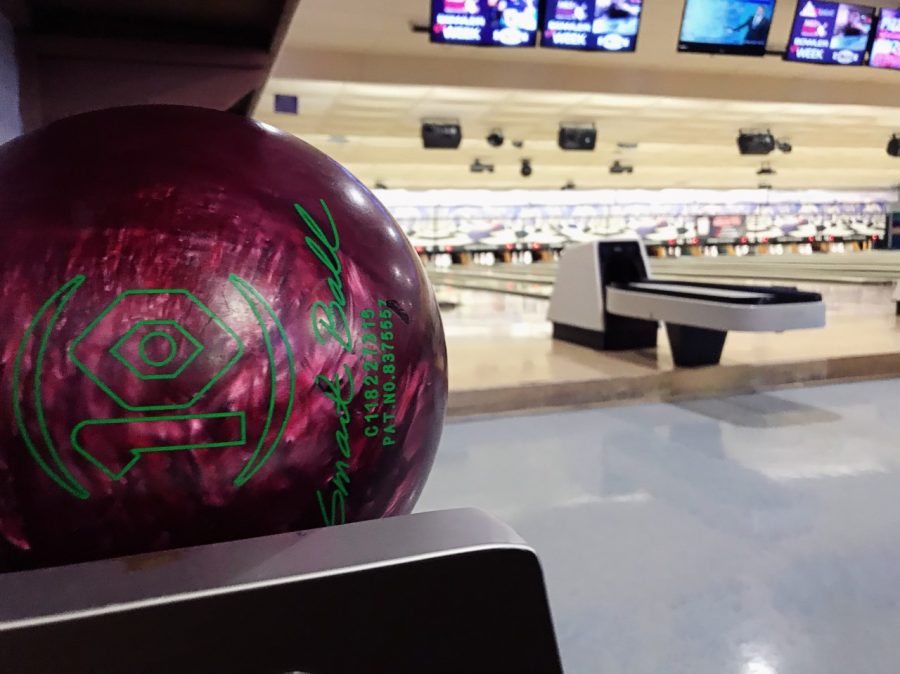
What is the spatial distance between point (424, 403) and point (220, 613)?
0.21 meters

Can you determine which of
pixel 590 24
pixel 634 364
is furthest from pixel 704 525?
pixel 590 24

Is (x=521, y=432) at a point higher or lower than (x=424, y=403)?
lower

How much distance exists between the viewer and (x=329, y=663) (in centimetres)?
34

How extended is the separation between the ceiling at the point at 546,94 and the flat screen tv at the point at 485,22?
587mm

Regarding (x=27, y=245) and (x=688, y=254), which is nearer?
(x=27, y=245)

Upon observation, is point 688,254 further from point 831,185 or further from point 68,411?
point 68,411

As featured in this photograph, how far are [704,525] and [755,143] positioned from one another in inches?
282

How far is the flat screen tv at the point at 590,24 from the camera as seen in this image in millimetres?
4152

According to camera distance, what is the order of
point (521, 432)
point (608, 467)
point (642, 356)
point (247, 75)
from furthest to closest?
point (642, 356), point (521, 432), point (608, 467), point (247, 75)

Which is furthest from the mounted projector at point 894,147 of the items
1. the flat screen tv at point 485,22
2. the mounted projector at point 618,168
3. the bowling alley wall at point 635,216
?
the flat screen tv at point 485,22

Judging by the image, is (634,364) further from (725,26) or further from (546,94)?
(546,94)

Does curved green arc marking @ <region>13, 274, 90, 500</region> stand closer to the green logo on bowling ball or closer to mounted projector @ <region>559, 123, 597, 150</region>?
the green logo on bowling ball

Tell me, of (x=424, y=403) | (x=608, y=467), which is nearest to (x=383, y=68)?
(x=608, y=467)

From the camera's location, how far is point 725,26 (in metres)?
4.20
